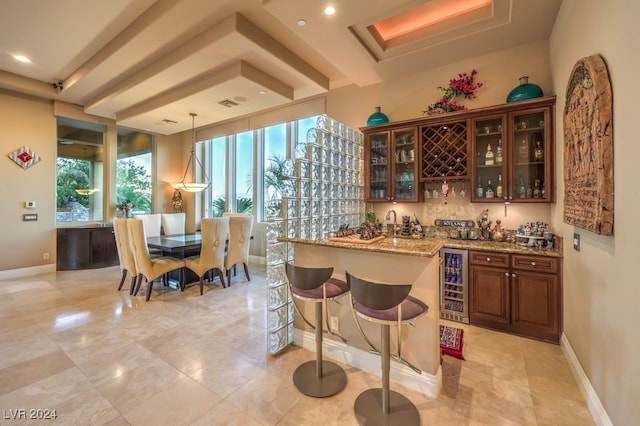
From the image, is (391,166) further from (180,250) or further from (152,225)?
(152,225)

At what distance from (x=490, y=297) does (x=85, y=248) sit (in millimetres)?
7189

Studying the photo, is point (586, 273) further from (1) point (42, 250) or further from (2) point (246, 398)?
(1) point (42, 250)

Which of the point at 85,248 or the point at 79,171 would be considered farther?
the point at 79,171

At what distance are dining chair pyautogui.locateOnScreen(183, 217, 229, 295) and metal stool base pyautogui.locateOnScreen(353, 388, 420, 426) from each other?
3049 millimetres

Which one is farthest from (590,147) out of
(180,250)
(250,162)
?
(250,162)

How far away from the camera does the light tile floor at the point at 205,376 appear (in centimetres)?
185

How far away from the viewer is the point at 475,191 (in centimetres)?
344

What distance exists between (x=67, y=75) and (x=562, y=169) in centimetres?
738

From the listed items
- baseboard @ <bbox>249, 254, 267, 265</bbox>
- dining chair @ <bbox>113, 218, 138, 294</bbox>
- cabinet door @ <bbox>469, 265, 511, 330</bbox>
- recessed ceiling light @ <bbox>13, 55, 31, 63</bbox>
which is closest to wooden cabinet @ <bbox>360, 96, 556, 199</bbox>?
cabinet door @ <bbox>469, 265, 511, 330</bbox>

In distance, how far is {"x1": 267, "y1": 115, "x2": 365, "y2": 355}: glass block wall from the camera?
2.56 m

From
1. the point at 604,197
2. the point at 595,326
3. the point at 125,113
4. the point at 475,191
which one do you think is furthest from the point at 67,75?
the point at 595,326

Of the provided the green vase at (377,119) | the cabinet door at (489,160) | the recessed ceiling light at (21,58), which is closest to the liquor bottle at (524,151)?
the cabinet door at (489,160)

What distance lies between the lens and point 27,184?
5332mm

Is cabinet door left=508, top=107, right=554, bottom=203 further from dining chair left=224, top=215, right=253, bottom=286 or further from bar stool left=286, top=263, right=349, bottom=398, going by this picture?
dining chair left=224, top=215, right=253, bottom=286
